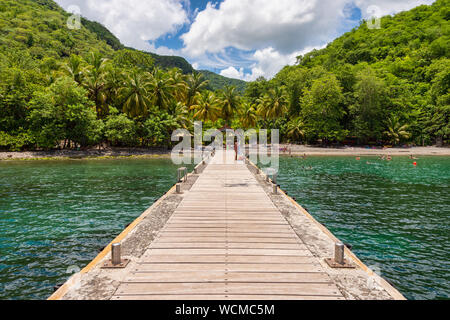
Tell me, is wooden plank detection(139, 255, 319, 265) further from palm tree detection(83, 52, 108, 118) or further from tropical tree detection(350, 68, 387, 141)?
tropical tree detection(350, 68, 387, 141)

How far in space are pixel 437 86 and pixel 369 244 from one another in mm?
72979

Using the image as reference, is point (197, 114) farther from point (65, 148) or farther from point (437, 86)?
point (437, 86)

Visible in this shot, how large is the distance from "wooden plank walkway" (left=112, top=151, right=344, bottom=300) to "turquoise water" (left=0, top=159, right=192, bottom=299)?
362cm

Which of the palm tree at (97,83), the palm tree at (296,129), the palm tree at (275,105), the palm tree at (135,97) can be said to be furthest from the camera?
the palm tree at (296,129)

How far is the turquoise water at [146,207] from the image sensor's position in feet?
26.5

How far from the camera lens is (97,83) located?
47750 mm

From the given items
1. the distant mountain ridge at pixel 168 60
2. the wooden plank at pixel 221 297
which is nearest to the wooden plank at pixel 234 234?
the wooden plank at pixel 221 297

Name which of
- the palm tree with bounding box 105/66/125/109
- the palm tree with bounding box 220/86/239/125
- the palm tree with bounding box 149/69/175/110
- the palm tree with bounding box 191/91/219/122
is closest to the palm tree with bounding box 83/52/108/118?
the palm tree with bounding box 105/66/125/109

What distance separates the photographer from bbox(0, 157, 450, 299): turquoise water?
8070mm

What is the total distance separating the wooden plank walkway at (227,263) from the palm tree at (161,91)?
142ft

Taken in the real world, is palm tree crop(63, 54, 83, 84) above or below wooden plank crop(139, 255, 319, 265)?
above

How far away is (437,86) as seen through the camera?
2458 inches

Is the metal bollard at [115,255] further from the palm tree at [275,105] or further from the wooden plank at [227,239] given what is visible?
the palm tree at [275,105]

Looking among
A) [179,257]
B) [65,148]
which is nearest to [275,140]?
[65,148]
